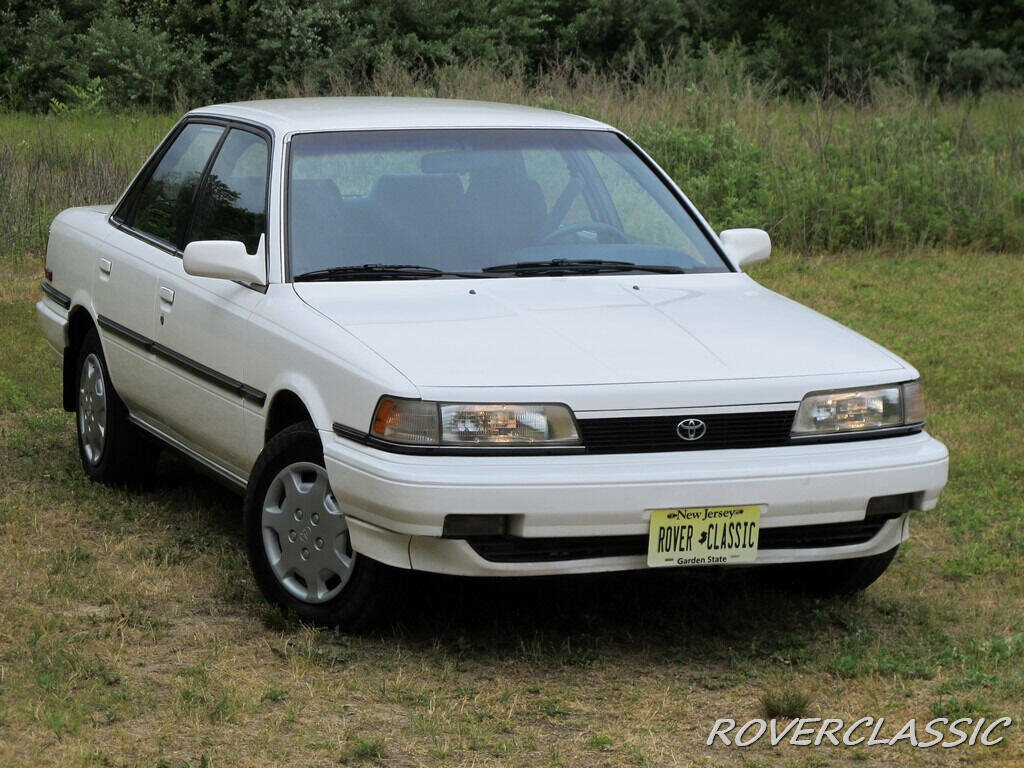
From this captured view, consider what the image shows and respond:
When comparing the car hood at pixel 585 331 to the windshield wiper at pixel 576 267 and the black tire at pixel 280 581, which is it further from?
the black tire at pixel 280 581

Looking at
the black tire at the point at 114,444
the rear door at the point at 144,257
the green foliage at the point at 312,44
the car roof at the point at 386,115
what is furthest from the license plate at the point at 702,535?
the green foliage at the point at 312,44

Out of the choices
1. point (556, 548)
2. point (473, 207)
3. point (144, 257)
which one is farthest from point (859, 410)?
point (144, 257)

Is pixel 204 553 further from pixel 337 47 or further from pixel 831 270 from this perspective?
pixel 337 47

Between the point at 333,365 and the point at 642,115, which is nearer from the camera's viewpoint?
the point at 333,365

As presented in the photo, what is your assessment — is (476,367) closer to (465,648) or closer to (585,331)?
(585,331)

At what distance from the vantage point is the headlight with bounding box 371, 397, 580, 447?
14.8 ft

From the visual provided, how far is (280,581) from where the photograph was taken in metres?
5.14

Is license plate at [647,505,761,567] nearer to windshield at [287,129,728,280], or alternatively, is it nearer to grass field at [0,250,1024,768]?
grass field at [0,250,1024,768]

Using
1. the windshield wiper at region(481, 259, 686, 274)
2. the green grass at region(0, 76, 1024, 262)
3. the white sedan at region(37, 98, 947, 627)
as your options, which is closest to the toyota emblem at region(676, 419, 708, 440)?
the white sedan at region(37, 98, 947, 627)

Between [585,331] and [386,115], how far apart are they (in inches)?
57.7

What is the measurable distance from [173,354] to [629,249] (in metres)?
1.72

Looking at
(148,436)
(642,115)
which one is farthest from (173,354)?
(642,115)

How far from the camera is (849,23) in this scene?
38.1 metres

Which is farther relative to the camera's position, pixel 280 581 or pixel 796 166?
pixel 796 166
